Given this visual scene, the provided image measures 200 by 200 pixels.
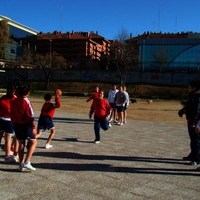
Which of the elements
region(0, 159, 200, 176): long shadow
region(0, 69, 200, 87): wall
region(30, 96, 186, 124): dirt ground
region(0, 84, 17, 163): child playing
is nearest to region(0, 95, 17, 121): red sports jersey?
region(0, 84, 17, 163): child playing

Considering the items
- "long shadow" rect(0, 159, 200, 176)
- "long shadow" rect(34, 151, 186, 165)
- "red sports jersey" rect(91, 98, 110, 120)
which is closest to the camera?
"long shadow" rect(0, 159, 200, 176)

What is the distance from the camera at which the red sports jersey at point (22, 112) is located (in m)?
7.61

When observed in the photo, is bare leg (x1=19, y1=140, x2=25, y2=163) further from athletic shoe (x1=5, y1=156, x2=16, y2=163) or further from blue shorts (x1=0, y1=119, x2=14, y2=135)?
blue shorts (x1=0, y1=119, x2=14, y2=135)

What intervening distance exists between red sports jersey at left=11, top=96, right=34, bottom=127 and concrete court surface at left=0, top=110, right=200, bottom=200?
33.6 inches

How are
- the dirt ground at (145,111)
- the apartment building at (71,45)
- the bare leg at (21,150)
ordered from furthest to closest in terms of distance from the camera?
the apartment building at (71,45)
the dirt ground at (145,111)
the bare leg at (21,150)

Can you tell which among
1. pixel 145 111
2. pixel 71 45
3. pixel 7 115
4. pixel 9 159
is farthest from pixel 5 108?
pixel 71 45

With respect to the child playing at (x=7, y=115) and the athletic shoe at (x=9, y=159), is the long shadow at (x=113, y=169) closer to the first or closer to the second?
the athletic shoe at (x=9, y=159)

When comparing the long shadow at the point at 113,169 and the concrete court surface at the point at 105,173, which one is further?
the long shadow at the point at 113,169

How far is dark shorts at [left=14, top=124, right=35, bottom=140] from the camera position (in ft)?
25.0

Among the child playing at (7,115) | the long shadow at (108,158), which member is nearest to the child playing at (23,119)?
the child playing at (7,115)

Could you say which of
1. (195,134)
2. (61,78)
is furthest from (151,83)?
(195,134)

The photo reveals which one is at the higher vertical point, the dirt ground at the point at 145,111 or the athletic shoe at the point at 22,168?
the athletic shoe at the point at 22,168

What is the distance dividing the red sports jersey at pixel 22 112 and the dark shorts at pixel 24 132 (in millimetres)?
73

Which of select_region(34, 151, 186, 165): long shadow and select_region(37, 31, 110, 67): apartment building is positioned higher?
select_region(37, 31, 110, 67): apartment building
